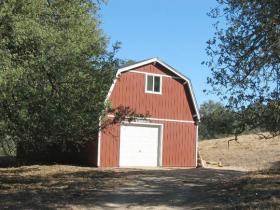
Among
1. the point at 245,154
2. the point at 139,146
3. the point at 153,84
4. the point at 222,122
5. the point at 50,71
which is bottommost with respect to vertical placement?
the point at 245,154

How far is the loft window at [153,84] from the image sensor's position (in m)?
33.1

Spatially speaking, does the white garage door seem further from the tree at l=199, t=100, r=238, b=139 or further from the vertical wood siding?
the tree at l=199, t=100, r=238, b=139

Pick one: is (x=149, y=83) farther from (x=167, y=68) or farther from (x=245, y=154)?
(x=245, y=154)

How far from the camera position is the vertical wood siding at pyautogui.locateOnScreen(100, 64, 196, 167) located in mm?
31422

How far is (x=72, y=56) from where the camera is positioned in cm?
1773

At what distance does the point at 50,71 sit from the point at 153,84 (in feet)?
51.7

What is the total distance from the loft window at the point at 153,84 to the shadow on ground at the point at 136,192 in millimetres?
10399

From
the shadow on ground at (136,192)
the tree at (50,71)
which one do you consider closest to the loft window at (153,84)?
the shadow on ground at (136,192)

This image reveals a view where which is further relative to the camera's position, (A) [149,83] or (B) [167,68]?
(B) [167,68]

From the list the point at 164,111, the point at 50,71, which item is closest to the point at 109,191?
the point at 50,71

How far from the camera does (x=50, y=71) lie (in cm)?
1794

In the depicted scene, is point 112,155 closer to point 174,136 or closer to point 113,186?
point 174,136

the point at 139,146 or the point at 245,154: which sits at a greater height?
the point at 139,146

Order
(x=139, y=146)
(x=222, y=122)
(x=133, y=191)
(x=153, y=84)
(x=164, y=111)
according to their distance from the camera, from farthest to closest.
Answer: (x=164, y=111) < (x=153, y=84) < (x=139, y=146) < (x=133, y=191) < (x=222, y=122)
